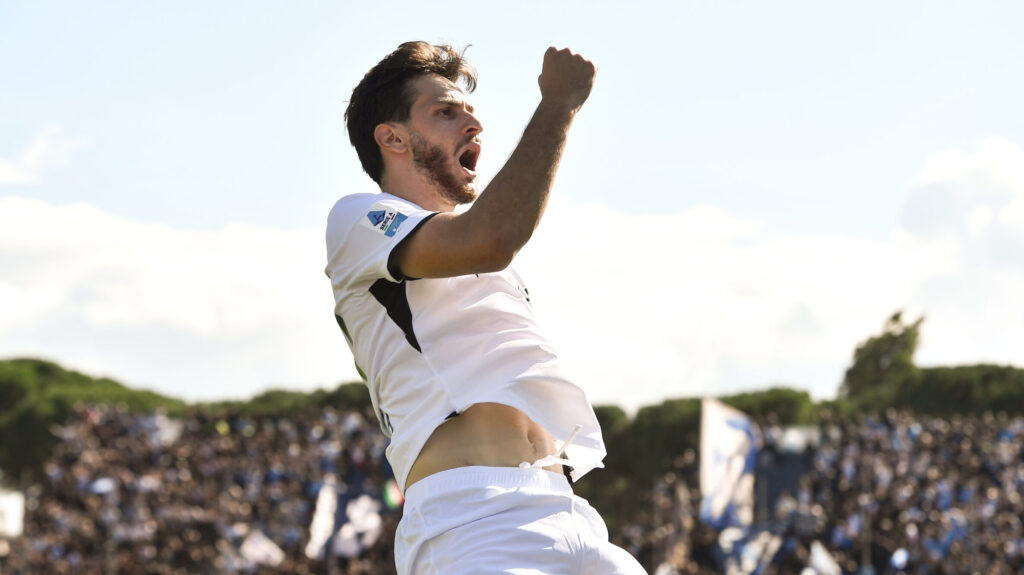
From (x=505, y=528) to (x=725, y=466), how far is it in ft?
64.5

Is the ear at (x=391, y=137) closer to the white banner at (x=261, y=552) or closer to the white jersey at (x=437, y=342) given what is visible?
the white jersey at (x=437, y=342)

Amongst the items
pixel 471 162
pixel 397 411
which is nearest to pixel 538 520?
pixel 397 411

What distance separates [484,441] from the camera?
131 inches

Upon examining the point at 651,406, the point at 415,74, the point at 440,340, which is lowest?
the point at 651,406

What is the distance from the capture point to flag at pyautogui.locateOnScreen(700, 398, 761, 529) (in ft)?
69.6

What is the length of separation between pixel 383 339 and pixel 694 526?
19.6 meters

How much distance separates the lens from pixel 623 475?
4006 centimetres

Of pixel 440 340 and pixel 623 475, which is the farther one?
pixel 623 475

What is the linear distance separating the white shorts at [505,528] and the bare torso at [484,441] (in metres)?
0.04

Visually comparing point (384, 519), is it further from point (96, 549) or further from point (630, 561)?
point (630, 561)

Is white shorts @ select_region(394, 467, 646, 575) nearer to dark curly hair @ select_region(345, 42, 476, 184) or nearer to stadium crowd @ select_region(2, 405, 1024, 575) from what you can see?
dark curly hair @ select_region(345, 42, 476, 184)

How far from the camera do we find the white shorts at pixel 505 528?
10.3ft

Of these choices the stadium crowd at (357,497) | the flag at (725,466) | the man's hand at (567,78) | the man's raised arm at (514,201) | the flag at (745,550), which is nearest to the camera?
the man's raised arm at (514,201)

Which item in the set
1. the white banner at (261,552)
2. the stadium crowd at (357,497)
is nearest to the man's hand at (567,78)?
the stadium crowd at (357,497)
